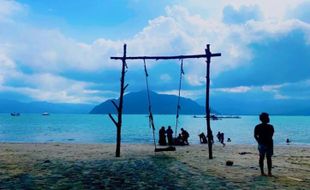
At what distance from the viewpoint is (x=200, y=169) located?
54.7 feet

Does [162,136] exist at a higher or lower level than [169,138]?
higher

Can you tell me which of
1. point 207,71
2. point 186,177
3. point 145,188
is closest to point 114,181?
point 145,188

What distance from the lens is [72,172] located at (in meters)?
15.0

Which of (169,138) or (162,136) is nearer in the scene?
(162,136)

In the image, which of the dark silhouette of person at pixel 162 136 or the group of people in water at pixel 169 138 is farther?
the group of people in water at pixel 169 138

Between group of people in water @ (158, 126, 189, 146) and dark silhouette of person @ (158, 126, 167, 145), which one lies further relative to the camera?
group of people in water @ (158, 126, 189, 146)

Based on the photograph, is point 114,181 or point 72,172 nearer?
point 114,181

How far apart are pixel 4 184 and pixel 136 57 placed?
1296cm

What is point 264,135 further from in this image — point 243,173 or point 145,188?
point 145,188

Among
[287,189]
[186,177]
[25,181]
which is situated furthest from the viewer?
[186,177]

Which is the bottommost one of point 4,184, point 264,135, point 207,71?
point 4,184

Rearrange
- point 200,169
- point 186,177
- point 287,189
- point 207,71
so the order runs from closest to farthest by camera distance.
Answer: point 287,189
point 186,177
point 200,169
point 207,71

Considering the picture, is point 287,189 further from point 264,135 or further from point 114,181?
point 114,181

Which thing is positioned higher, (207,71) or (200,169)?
(207,71)
